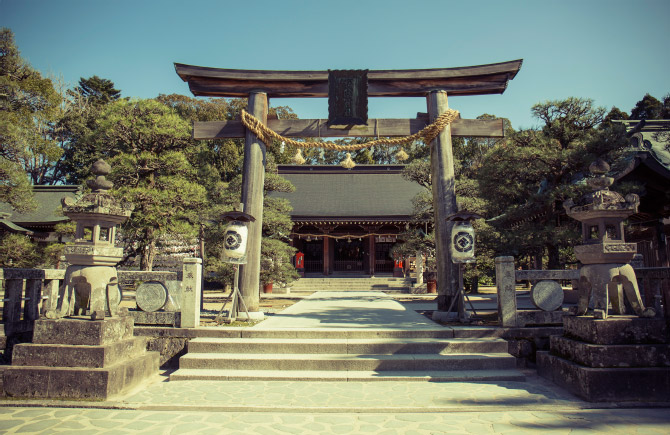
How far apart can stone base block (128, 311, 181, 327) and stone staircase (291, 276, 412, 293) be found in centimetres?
1327

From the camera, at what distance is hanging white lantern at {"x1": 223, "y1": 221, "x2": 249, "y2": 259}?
23.8 ft

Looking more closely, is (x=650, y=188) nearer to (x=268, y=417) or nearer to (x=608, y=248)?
(x=608, y=248)

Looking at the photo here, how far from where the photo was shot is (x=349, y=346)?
5.69 m

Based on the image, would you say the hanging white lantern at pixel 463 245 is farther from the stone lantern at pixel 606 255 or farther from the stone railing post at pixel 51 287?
the stone railing post at pixel 51 287

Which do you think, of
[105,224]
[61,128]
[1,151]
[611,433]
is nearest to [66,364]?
[105,224]

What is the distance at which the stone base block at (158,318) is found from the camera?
20.8 feet

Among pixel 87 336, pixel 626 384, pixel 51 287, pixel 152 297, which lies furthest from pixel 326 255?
pixel 626 384

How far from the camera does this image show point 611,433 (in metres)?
3.46

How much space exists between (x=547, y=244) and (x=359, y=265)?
16.6 m

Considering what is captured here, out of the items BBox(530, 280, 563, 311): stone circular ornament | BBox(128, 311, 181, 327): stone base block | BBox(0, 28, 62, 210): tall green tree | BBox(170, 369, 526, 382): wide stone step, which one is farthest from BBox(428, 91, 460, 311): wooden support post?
BBox(0, 28, 62, 210): tall green tree

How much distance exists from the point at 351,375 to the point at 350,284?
15.6m

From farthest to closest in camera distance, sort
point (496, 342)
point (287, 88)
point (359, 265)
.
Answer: point (359, 265)
point (287, 88)
point (496, 342)

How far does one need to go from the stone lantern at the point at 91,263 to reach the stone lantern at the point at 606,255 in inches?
244

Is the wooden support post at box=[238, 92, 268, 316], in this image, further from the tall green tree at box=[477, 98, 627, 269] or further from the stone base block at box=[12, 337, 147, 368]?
the tall green tree at box=[477, 98, 627, 269]
